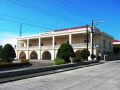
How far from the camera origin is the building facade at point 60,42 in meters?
49.2

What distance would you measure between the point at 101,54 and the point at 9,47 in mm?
25323

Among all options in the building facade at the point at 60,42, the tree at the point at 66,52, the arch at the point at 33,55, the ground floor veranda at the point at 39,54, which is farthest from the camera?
the arch at the point at 33,55

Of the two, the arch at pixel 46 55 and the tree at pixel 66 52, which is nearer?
the tree at pixel 66 52

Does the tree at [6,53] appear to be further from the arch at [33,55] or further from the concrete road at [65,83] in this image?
the arch at [33,55]

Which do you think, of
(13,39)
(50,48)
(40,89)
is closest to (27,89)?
(40,89)

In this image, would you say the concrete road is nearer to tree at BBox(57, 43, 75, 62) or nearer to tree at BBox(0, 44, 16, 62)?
tree at BBox(57, 43, 75, 62)

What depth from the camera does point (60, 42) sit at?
58.4 metres

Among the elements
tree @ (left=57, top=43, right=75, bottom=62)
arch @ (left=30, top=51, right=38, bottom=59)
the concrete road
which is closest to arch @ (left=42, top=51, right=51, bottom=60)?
arch @ (left=30, top=51, right=38, bottom=59)

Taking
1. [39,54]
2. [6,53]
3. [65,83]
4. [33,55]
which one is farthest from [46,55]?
[65,83]

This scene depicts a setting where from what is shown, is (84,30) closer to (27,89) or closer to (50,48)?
(50,48)

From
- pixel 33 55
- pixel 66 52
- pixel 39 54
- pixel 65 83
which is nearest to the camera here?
pixel 65 83

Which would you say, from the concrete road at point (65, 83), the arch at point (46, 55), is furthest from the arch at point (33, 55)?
the concrete road at point (65, 83)

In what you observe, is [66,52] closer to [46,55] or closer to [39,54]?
[39,54]

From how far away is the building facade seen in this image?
49.2m
